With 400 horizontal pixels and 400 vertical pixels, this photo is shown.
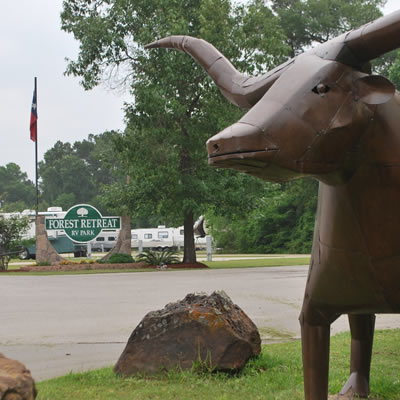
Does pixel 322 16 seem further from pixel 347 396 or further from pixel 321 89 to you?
pixel 321 89

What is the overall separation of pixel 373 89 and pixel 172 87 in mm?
18306

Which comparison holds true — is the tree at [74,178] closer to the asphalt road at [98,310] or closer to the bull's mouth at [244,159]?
the asphalt road at [98,310]

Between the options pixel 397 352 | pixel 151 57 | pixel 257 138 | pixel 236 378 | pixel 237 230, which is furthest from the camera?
pixel 237 230

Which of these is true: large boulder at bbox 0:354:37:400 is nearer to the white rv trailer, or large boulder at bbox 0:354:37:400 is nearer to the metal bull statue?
the metal bull statue

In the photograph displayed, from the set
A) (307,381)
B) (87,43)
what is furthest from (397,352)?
(87,43)

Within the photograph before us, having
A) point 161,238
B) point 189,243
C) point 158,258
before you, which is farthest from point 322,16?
point 158,258

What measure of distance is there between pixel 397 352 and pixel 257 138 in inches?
175

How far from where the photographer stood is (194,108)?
21.5 m

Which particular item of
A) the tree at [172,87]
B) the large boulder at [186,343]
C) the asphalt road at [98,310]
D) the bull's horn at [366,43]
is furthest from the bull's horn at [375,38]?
the tree at [172,87]

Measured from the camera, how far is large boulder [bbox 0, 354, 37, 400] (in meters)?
2.86

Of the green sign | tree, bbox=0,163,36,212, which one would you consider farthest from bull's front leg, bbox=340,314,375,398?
tree, bbox=0,163,36,212

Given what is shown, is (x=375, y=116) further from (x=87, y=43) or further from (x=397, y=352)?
(x=87, y=43)

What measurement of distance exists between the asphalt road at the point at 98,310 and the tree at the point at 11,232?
6.64 m

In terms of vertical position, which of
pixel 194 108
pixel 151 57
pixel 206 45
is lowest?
pixel 206 45
